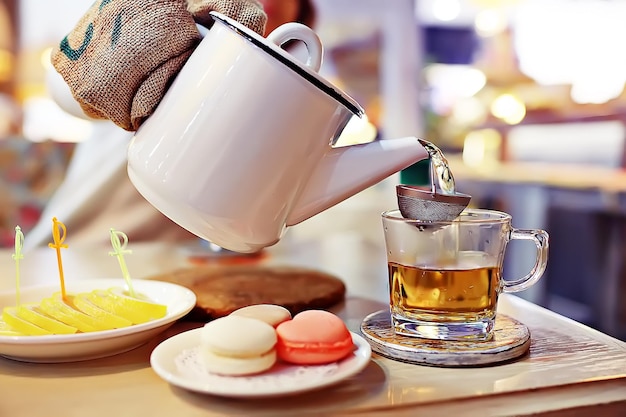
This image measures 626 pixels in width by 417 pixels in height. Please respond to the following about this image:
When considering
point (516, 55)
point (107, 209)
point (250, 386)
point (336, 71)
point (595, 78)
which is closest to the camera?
point (250, 386)

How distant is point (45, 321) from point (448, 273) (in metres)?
0.32

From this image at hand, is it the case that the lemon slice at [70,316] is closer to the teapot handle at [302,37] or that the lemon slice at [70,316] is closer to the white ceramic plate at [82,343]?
the white ceramic plate at [82,343]

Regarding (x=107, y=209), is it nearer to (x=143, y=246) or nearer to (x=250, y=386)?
(x=143, y=246)

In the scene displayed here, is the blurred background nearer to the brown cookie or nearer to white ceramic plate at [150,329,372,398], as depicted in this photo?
the brown cookie

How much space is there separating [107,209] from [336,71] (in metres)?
1.67

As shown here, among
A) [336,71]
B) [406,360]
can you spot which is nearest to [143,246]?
[406,360]

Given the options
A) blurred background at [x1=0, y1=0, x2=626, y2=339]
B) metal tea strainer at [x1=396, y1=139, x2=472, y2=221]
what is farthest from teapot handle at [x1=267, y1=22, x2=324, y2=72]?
blurred background at [x1=0, y1=0, x2=626, y2=339]

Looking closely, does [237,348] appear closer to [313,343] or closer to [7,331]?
[313,343]

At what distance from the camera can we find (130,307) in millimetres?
526

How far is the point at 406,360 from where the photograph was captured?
1.59ft

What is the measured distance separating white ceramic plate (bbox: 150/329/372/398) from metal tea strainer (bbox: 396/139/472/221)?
0.12 m

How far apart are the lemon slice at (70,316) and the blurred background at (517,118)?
54.1 inches

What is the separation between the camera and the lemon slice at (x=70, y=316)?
50 centimetres

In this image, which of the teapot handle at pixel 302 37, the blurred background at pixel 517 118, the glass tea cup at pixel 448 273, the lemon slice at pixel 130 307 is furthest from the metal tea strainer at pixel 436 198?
the blurred background at pixel 517 118
